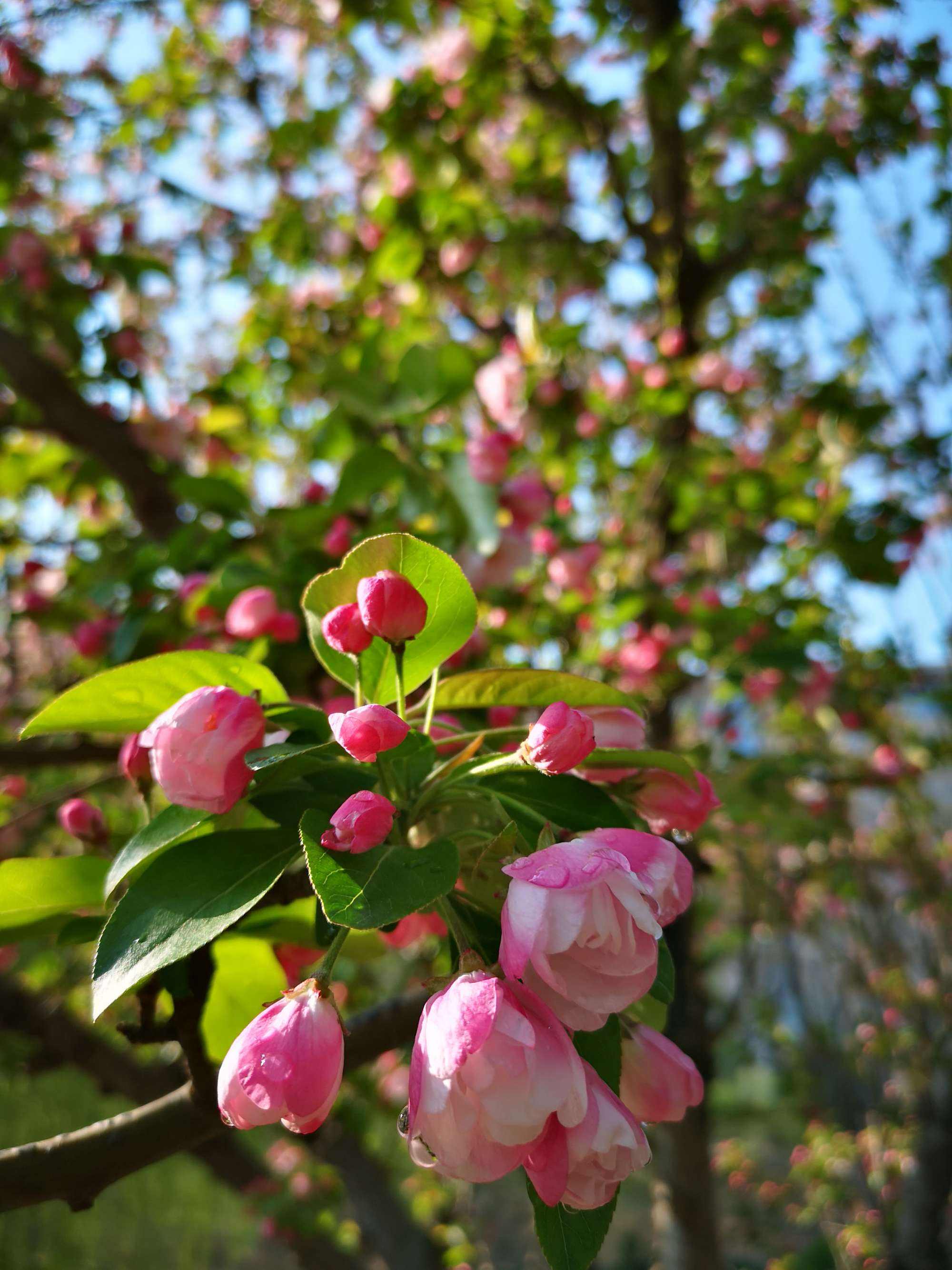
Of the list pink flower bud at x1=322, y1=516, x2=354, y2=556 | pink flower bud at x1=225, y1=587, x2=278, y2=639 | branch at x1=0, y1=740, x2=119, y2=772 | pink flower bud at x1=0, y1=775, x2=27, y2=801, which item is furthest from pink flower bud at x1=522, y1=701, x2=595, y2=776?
pink flower bud at x1=0, y1=775, x2=27, y2=801

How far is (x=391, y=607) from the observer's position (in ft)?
1.65

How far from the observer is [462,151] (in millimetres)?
2031

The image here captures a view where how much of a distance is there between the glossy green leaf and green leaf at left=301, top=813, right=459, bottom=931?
14cm

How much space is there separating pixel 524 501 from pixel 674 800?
0.64 metres

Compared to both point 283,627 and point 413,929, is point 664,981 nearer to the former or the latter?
point 413,929

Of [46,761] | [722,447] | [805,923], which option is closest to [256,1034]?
[46,761]

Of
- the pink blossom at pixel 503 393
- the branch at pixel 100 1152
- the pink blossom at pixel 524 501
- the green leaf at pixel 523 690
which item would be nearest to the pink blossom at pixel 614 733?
the green leaf at pixel 523 690

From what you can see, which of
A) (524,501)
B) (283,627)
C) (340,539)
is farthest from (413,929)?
(524,501)

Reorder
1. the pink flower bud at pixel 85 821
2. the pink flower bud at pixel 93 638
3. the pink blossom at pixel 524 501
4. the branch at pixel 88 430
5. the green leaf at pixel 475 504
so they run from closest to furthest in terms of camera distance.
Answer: the pink flower bud at pixel 85 821, the green leaf at pixel 475 504, the pink blossom at pixel 524 501, the pink flower bud at pixel 93 638, the branch at pixel 88 430

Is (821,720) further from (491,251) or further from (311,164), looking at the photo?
(311,164)

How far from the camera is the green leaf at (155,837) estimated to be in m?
0.48

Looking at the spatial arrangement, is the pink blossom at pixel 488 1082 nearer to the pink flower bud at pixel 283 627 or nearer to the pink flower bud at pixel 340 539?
the pink flower bud at pixel 283 627

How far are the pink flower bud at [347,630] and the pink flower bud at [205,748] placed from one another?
70 mm

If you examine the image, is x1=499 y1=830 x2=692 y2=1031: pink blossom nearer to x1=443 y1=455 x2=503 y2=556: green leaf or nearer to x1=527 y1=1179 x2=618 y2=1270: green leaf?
x1=527 y1=1179 x2=618 y2=1270: green leaf
